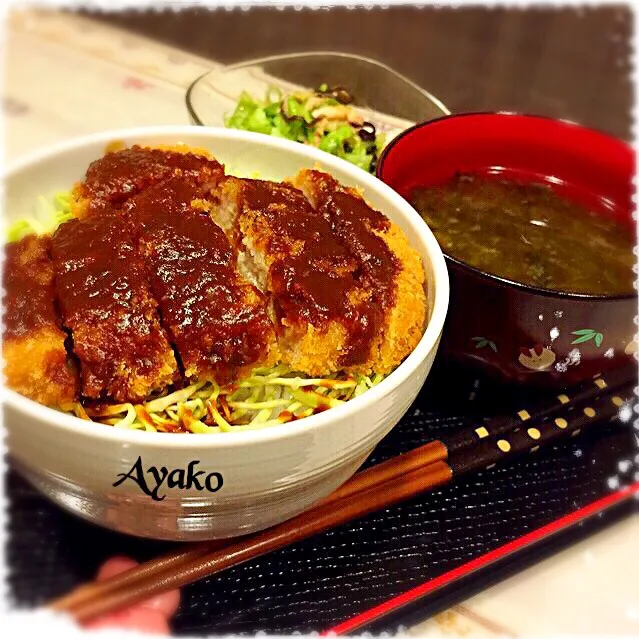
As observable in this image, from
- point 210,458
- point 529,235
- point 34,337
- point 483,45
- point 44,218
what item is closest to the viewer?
point 210,458

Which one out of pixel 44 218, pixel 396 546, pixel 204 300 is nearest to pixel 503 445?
pixel 396 546

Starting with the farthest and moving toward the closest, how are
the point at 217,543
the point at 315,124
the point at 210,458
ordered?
1. the point at 315,124
2. the point at 217,543
3. the point at 210,458

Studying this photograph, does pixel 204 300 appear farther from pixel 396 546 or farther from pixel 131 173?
pixel 396 546

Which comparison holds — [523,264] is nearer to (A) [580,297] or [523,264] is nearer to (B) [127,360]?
(A) [580,297]

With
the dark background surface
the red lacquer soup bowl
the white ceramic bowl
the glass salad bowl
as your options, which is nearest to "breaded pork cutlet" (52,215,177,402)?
the white ceramic bowl

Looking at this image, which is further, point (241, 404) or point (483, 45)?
point (483, 45)

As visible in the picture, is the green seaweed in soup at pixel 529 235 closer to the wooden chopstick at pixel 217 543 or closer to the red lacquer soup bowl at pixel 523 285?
the red lacquer soup bowl at pixel 523 285

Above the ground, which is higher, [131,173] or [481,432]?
[131,173]
